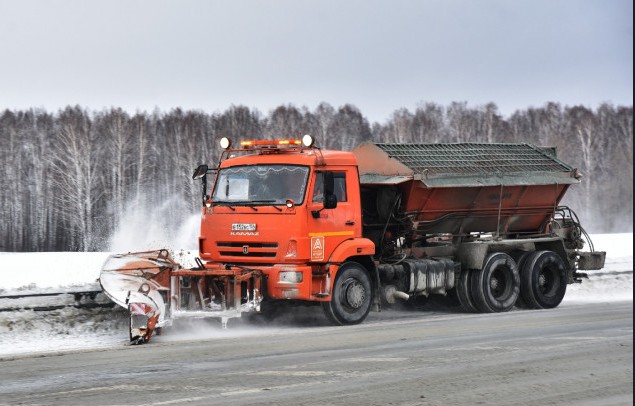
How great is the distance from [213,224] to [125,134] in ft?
144

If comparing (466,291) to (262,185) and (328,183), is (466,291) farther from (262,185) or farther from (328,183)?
(262,185)

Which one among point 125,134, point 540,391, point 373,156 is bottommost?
point 540,391

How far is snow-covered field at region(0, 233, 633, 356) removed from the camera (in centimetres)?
1396

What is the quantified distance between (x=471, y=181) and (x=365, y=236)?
2.25 meters

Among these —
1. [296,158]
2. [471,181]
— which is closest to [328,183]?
[296,158]

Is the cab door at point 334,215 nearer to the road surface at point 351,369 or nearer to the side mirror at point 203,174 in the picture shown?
the road surface at point 351,369

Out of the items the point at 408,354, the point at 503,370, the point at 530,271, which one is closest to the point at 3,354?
the point at 408,354

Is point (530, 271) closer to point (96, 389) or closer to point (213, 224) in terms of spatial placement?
point (213, 224)

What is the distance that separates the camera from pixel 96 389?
9391 millimetres

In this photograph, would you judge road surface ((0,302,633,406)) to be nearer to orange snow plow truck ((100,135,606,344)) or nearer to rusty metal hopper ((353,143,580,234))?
orange snow plow truck ((100,135,606,344))

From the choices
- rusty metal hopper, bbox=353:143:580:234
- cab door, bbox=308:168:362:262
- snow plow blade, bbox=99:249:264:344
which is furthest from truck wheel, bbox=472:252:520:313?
snow plow blade, bbox=99:249:264:344

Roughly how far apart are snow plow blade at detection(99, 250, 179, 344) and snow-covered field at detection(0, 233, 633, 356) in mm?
394

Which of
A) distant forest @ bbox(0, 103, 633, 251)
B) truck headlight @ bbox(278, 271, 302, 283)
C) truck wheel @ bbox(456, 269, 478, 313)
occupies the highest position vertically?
distant forest @ bbox(0, 103, 633, 251)

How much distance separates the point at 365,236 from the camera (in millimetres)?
17109
